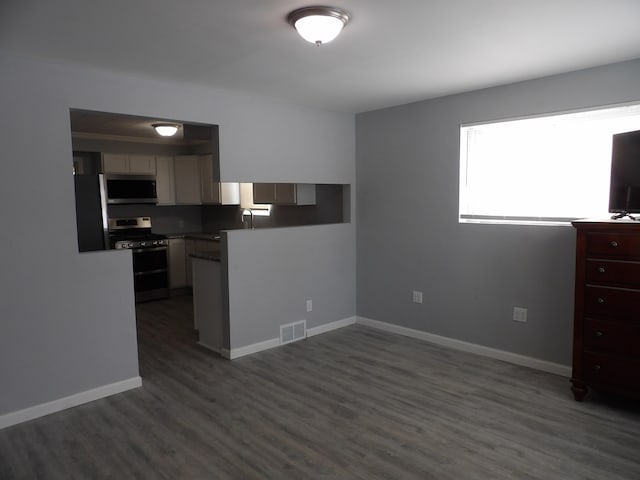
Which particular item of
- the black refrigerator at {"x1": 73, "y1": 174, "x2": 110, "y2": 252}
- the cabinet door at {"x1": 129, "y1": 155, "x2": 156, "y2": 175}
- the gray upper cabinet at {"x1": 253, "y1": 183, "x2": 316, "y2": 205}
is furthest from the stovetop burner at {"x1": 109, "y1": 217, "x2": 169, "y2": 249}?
the black refrigerator at {"x1": 73, "y1": 174, "x2": 110, "y2": 252}

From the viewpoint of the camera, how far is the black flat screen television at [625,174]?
295 cm

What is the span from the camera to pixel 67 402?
3092 mm

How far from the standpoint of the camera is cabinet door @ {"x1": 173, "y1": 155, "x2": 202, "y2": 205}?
22.1 feet

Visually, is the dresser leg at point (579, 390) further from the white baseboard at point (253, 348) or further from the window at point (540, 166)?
the white baseboard at point (253, 348)

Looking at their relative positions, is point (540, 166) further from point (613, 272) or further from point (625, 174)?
point (613, 272)

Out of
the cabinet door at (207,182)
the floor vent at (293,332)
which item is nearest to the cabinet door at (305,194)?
the floor vent at (293,332)

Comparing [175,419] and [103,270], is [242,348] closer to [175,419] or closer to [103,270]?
[175,419]

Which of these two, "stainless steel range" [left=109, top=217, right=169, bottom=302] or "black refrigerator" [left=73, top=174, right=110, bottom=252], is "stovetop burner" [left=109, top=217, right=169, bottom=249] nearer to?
"stainless steel range" [left=109, top=217, right=169, bottom=302]

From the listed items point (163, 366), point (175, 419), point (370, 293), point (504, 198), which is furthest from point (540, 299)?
point (163, 366)

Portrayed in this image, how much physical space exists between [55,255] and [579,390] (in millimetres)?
3872

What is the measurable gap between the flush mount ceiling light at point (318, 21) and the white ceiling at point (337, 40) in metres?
0.05

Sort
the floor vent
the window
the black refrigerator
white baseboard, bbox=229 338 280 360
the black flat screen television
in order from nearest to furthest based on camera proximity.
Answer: the black flat screen television < the window < the black refrigerator < white baseboard, bbox=229 338 280 360 < the floor vent

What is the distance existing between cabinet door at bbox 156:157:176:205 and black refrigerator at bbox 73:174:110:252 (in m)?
3.02

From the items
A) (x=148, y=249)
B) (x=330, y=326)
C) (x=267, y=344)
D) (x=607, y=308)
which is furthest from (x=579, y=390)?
(x=148, y=249)
